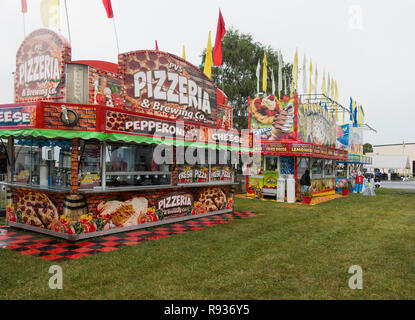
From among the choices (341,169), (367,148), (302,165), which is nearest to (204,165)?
(302,165)

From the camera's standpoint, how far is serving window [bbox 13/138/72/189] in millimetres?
8086

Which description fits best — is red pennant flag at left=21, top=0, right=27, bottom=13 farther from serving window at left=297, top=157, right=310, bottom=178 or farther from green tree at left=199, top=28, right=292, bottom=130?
green tree at left=199, top=28, right=292, bottom=130

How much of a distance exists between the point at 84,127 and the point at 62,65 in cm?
182

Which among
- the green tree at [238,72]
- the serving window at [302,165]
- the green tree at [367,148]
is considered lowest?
the serving window at [302,165]

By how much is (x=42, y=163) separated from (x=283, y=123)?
12.8 m

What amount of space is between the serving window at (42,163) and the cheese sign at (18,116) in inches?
44.3

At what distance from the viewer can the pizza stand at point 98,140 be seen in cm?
743

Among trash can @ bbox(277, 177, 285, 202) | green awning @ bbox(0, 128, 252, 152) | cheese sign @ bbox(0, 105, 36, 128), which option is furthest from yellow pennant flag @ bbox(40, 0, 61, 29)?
trash can @ bbox(277, 177, 285, 202)

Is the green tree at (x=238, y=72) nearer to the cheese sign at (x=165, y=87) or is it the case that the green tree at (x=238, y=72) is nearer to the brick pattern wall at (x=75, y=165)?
the cheese sign at (x=165, y=87)

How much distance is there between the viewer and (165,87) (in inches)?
382

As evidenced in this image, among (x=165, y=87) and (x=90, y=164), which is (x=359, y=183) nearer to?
(x=165, y=87)

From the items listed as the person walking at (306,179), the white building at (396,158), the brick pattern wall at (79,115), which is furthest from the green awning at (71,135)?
the white building at (396,158)

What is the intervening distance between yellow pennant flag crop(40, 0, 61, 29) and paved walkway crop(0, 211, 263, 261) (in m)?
6.06
